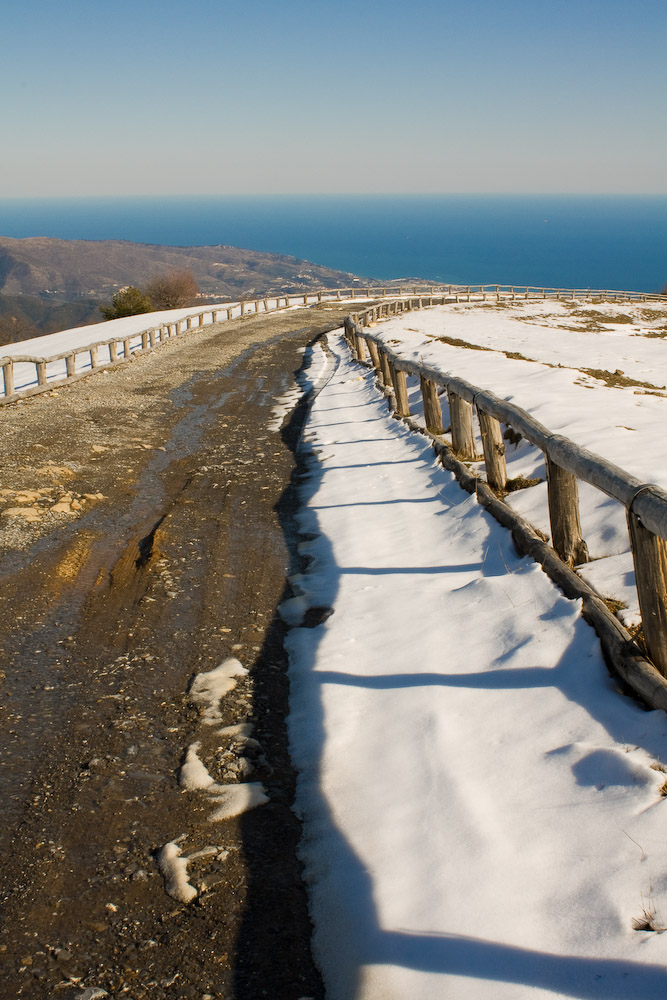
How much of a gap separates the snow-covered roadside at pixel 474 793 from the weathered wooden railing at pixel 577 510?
146 mm

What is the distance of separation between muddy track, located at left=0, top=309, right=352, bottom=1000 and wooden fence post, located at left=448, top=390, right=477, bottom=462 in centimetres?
226

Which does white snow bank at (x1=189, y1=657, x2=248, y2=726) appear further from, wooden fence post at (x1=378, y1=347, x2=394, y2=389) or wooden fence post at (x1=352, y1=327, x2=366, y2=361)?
wooden fence post at (x1=352, y1=327, x2=366, y2=361)

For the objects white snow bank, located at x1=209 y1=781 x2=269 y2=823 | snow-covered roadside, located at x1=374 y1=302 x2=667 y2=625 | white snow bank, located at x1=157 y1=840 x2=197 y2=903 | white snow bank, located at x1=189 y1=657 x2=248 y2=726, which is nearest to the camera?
white snow bank, located at x1=157 y1=840 x2=197 y2=903

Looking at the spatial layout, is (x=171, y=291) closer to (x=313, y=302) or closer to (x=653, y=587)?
(x=313, y=302)

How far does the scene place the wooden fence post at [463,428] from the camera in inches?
376

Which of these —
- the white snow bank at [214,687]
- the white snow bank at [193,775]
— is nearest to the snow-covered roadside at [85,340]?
the white snow bank at [214,687]

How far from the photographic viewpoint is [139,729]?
4355mm

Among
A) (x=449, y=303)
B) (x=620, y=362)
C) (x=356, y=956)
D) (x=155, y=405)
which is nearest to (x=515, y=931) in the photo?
(x=356, y=956)

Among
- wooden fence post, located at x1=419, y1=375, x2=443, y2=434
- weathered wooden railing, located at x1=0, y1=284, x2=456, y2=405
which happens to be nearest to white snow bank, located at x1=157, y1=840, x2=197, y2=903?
wooden fence post, located at x1=419, y1=375, x2=443, y2=434

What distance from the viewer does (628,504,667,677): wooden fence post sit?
3.91 m

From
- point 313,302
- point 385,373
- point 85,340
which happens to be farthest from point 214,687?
point 313,302

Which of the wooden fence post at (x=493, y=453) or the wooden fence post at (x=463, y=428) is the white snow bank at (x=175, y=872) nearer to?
the wooden fence post at (x=493, y=453)

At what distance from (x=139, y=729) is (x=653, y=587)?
294 cm

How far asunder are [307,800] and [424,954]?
1.12m
